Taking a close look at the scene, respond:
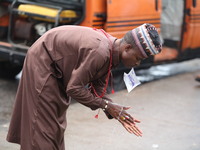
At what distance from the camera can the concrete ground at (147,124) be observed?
491cm

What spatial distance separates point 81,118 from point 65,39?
102 inches

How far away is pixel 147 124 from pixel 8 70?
2.94 meters

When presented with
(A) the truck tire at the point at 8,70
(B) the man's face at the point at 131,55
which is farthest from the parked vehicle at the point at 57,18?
(B) the man's face at the point at 131,55

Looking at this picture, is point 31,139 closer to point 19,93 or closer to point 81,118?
point 19,93

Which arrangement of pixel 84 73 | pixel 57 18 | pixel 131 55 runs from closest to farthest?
pixel 84 73 → pixel 131 55 → pixel 57 18

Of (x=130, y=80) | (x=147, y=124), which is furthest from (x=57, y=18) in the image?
(x=130, y=80)

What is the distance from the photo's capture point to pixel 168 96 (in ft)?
23.0

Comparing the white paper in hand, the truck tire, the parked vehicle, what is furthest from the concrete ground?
the truck tire

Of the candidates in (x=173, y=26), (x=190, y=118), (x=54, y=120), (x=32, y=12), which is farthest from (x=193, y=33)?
(x=54, y=120)

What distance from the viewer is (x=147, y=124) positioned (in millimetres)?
5660

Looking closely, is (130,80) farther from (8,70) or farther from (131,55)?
(8,70)

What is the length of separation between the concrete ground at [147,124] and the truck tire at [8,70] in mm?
1729

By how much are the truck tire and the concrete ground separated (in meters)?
1.73

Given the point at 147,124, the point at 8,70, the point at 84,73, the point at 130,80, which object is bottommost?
the point at 147,124
